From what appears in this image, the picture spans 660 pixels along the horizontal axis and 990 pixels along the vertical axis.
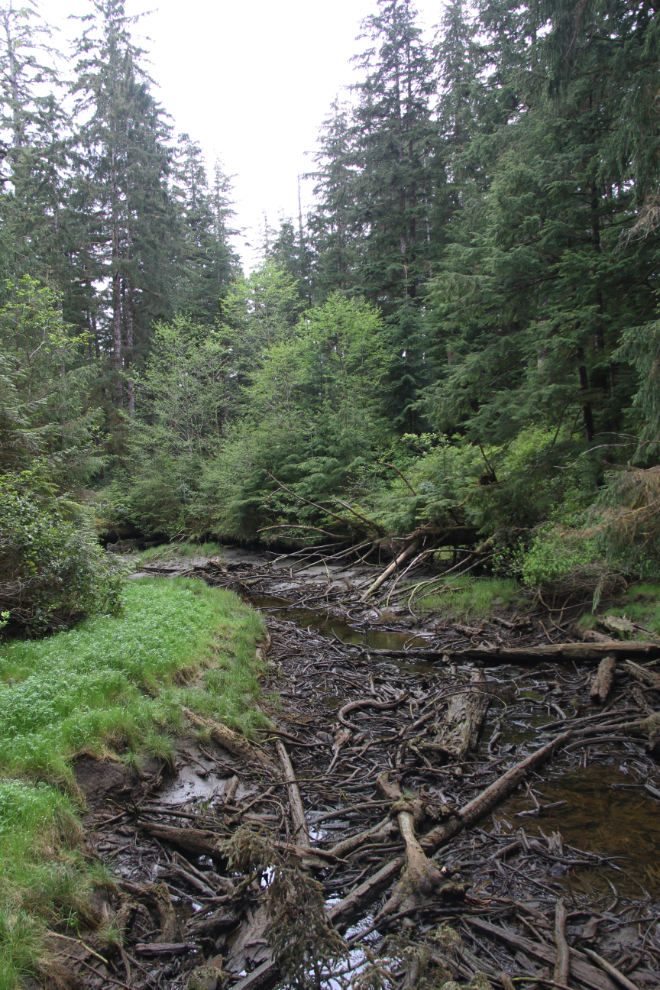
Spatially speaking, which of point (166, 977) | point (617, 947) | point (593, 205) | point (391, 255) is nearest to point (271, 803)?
point (166, 977)

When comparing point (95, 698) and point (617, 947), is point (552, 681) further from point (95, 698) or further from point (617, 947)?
point (95, 698)

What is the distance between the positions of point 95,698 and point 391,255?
889 inches

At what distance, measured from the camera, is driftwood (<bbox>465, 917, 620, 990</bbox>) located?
2646mm

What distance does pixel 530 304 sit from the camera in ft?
33.2

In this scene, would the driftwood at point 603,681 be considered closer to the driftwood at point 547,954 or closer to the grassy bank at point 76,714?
the driftwood at point 547,954

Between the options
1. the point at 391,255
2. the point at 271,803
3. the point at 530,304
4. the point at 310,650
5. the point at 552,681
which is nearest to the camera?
the point at 271,803

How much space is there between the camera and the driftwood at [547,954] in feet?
8.68

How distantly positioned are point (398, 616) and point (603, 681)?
16.2 ft

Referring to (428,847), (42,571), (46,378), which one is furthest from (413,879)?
(46,378)

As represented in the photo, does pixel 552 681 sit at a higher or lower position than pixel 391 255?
lower

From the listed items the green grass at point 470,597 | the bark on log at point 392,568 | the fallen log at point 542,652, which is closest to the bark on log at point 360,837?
the fallen log at point 542,652

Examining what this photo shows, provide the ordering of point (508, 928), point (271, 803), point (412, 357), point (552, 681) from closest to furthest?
point (508, 928) → point (271, 803) → point (552, 681) → point (412, 357)

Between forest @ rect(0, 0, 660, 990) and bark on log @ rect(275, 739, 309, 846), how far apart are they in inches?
1.3

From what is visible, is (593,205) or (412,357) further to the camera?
(412,357)
